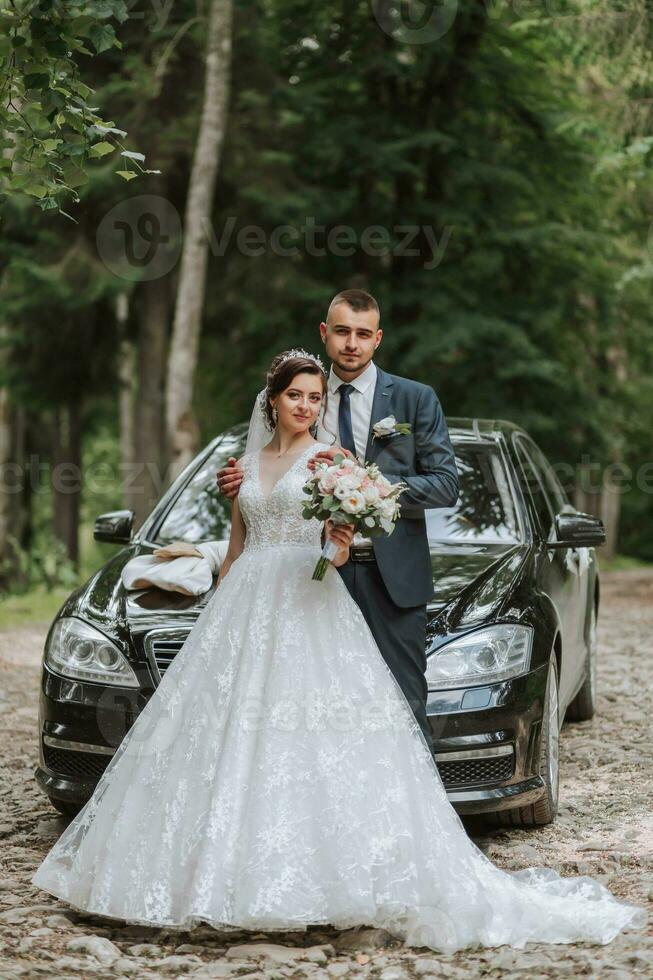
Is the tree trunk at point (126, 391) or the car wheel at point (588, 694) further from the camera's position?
the tree trunk at point (126, 391)

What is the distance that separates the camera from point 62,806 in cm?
536

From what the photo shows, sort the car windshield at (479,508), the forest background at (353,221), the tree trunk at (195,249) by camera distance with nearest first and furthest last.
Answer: the car windshield at (479,508)
the tree trunk at (195,249)
the forest background at (353,221)

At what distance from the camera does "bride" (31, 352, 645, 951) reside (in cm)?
390

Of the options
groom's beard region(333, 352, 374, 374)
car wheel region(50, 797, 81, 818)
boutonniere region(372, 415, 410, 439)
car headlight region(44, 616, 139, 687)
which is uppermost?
groom's beard region(333, 352, 374, 374)

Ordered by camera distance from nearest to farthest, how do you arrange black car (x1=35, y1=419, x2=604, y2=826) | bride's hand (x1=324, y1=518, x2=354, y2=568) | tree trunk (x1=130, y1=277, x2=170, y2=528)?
1. bride's hand (x1=324, y1=518, x2=354, y2=568)
2. black car (x1=35, y1=419, x2=604, y2=826)
3. tree trunk (x1=130, y1=277, x2=170, y2=528)

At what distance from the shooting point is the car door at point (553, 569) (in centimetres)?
584

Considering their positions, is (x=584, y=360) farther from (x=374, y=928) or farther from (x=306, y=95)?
(x=374, y=928)

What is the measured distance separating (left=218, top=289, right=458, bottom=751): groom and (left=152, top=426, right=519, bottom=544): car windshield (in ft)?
4.02

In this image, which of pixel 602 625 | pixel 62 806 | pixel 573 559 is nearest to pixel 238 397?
pixel 602 625

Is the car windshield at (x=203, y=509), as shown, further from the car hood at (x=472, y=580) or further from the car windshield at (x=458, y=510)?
the car hood at (x=472, y=580)

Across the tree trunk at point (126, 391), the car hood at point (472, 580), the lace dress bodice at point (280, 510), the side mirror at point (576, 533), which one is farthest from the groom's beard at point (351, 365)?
the tree trunk at point (126, 391)

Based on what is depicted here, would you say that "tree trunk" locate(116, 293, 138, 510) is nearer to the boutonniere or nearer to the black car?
the black car

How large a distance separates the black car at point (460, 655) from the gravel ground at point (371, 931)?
24 centimetres
